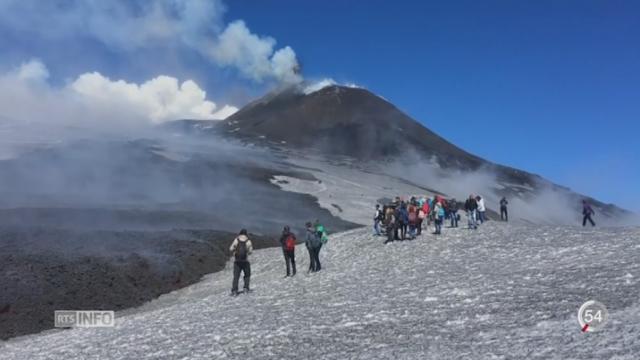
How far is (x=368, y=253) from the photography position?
37.6 meters

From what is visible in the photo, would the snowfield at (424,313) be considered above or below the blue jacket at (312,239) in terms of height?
below

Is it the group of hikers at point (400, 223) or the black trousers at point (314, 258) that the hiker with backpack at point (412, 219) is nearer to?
the group of hikers at point (400, 223)

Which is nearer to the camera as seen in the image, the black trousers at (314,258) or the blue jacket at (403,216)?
the black trousers at (314,258)

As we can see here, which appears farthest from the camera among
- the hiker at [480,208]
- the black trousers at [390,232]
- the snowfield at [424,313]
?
the hiker at [480,208]

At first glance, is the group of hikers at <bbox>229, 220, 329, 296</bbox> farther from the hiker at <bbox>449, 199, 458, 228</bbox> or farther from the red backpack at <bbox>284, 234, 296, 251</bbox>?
the hiker at <bbox>449, 199, 458, 228</bbox>

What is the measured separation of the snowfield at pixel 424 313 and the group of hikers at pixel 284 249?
87cm

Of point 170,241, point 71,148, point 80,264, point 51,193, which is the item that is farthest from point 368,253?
point 71,148

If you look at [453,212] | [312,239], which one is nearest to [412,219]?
[453,212]

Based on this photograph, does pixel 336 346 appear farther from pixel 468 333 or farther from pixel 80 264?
pixel 80 264

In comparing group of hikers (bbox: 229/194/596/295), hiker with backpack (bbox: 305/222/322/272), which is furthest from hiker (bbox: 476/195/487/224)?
hiker with backpack (bbox: 305/222/322/272)

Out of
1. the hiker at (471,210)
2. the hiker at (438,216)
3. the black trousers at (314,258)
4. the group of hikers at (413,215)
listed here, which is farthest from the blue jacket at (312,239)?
the hiker at (471,210)

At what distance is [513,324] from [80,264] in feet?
110

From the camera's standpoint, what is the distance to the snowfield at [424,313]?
49.7ft

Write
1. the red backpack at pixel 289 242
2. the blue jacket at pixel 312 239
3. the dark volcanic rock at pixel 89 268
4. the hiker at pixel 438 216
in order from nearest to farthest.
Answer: the red backpack at pixel 289 242
the blue jacket at pixel 312 239
the dark volcanic rock at pixel 89 268
the hiker at pixel 438 216
